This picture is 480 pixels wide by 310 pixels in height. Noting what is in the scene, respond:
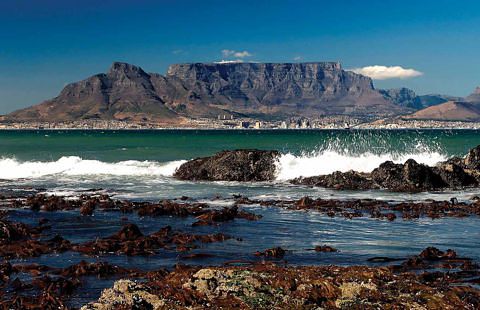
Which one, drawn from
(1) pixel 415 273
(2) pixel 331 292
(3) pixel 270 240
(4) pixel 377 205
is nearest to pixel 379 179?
(4) pixel 377 205

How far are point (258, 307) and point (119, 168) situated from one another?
41.3 metres

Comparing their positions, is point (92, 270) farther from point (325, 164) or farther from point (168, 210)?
point (325, 164)

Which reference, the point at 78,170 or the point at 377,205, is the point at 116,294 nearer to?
the point at 377,205

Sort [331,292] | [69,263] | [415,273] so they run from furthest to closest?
[69,263]
[415,273]
[331,292]

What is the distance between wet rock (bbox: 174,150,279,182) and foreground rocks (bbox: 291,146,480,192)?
588 centimetres

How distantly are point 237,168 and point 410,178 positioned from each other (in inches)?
492

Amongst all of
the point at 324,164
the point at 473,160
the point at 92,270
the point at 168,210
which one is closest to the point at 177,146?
the point at 324,164

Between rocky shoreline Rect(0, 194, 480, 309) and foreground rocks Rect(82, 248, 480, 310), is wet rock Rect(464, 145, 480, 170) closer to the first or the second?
rocky shoreline Rect(0, 194, 480, 309)

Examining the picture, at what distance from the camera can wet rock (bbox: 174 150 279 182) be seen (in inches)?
1598

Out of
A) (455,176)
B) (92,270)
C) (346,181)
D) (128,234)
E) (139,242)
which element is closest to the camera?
(92,270)

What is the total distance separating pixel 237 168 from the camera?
40688mm

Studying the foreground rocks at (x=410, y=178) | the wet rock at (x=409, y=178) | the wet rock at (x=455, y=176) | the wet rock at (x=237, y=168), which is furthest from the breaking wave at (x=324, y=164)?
the wet rock at (x=455, y=176)

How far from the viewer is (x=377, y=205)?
87.4ft

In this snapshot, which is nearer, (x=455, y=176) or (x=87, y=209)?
(x=87, y=209)
